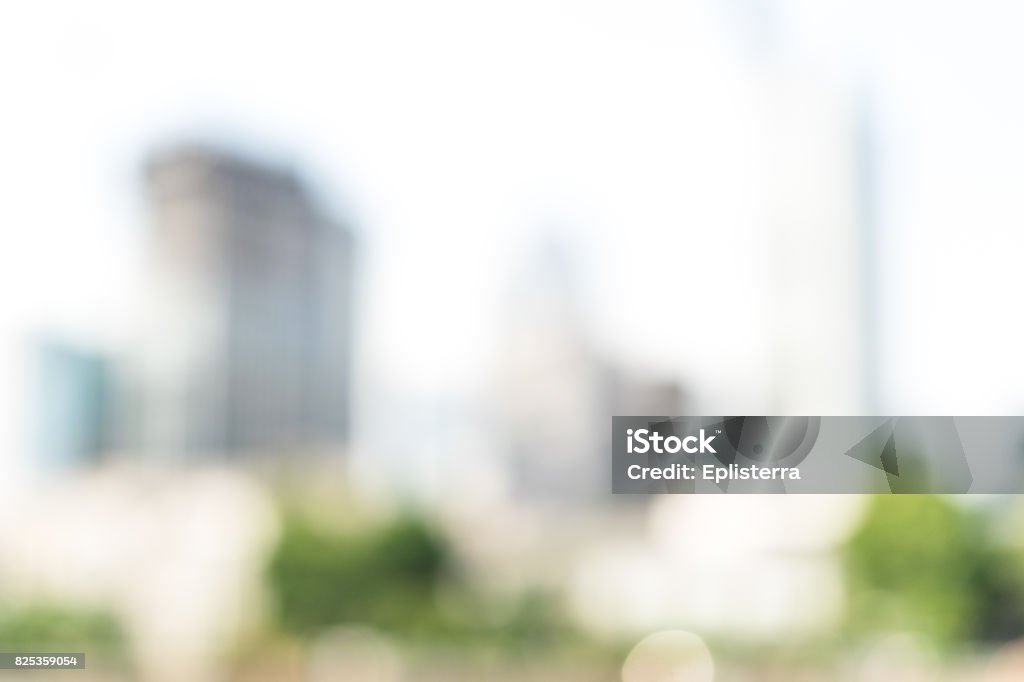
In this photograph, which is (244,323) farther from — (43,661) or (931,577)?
(43,661)

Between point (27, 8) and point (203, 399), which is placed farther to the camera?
point (203, 399)

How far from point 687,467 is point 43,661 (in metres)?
0.70

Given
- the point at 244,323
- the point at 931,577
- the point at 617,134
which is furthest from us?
the point at 244,323

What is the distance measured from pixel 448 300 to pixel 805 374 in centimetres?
207

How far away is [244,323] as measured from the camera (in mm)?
9172

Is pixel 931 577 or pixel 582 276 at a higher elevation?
pixel 582 276

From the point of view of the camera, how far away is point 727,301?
102 inches

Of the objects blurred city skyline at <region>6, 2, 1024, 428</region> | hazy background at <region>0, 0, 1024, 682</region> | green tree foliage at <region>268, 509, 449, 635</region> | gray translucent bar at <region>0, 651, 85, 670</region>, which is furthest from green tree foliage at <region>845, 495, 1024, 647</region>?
green tree foliage at <region>268, 509, 449, 635</region>

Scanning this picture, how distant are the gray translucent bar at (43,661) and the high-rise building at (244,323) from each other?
618 centimetres

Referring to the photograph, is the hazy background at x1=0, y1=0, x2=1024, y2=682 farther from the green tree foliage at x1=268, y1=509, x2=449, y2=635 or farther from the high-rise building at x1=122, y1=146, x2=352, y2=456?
the high-rise building at x1=122, y1=146, x2=352, y2=456

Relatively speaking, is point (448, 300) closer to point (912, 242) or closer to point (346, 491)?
point (912, 242)

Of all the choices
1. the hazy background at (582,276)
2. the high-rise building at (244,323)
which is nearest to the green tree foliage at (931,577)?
the hazy background at (582,276)

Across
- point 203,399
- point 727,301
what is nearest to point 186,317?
point 203,399

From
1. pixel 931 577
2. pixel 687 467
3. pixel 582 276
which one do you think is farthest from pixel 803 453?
pixel 582 276
